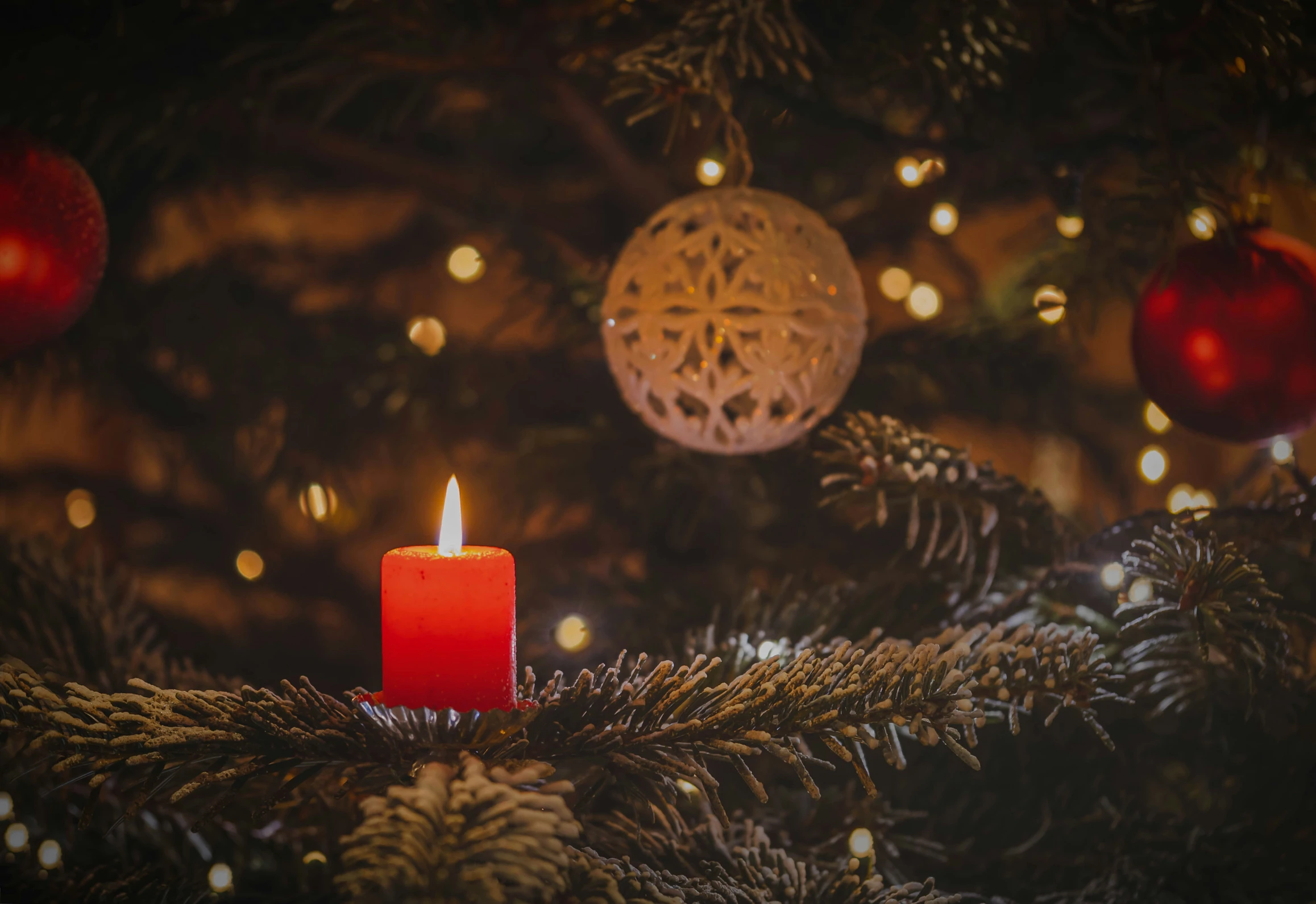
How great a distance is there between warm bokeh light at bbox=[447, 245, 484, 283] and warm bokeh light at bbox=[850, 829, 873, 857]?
0.53 m

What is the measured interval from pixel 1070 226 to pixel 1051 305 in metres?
0.12

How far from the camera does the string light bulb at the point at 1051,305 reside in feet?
1.92

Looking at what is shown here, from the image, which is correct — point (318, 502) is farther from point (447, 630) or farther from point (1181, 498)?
point (1181, 498)

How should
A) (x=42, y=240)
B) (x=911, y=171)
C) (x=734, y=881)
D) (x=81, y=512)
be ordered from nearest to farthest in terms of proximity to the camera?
(x=734, y=881), (x=42, y=240), (x=911, y=171), (x=81, y=512)

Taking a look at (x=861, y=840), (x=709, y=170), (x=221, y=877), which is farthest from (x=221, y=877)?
(x=709, y=170)

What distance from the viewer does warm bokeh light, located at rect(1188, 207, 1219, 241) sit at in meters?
0.52

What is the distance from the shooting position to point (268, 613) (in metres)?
0.97

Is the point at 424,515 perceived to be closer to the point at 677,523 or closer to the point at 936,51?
the point at 677,523

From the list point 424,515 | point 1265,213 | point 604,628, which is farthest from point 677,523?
point 1265,213

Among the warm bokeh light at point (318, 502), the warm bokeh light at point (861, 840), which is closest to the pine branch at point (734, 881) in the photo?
the warm bokeh light at point (861, 840)

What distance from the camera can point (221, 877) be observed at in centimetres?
40

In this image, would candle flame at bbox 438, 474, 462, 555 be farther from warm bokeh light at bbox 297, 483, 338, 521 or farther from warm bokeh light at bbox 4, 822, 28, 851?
warm bokeh light at bbox 297, 483, 338, 521

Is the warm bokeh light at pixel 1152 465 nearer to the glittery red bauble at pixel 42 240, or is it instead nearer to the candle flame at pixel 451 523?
the candle flame at pixel 451 523

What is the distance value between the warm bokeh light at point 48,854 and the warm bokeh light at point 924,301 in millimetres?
730
